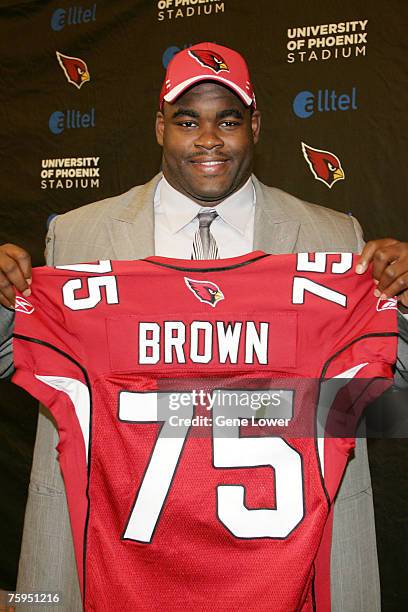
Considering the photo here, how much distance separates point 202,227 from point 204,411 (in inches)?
16.3

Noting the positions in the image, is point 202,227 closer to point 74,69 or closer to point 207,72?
point 207,72

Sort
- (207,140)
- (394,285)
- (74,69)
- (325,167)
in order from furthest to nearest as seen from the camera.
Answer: (74,69), (325,167), (207,140), (394,285)

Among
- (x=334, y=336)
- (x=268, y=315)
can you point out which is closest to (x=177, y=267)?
(x=268, y=315)

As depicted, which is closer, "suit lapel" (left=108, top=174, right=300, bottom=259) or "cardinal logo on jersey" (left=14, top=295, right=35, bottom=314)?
"cardinal logo on jersey" (left=14, top=295, right=35, bottom=314)

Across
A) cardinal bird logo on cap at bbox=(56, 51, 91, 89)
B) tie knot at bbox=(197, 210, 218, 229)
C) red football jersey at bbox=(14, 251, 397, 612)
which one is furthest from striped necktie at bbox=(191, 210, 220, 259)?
cardinal bird logo on cap at bbox=(56, 51, 91, 89)

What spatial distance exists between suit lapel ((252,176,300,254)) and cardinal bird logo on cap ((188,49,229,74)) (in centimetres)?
28

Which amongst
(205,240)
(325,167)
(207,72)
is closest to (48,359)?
(205,240)

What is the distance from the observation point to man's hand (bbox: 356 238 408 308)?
47.3 inches

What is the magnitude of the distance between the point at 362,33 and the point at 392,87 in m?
0.21

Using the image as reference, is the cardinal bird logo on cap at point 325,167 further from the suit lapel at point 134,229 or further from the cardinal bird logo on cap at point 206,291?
the cardinal bird logo on cap at point 206,291

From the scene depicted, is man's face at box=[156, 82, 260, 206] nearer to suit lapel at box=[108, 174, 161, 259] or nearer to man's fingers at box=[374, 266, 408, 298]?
suit lapel at box=[108, 174, 161, 259]

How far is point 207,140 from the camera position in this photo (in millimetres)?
1362

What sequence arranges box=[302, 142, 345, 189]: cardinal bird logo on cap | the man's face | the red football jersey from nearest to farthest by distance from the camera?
the red football jersey < the man's face < box=[302, 142, 345, 189]: cardinal bird logo on cap

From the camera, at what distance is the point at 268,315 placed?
1.22 meters
